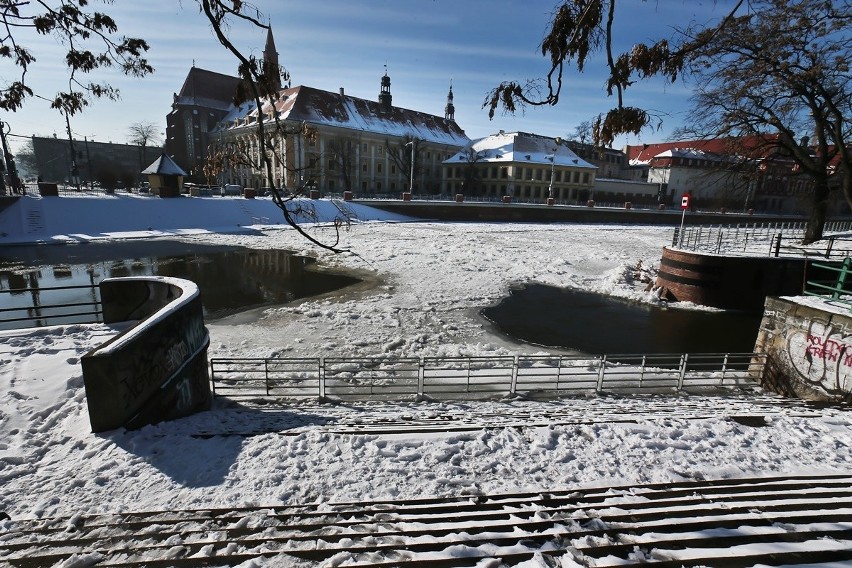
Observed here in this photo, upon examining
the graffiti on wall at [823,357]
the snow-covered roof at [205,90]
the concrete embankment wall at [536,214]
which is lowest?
the graffiti on wall at [823,357]

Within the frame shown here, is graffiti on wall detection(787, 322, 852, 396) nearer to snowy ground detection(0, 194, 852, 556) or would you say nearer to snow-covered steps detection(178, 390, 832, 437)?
snow-covered steps detection(178, 390, 832, 437)

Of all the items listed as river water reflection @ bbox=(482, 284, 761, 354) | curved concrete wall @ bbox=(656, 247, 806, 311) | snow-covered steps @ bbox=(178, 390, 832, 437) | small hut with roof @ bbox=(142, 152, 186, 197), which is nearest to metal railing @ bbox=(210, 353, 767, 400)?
snow-covered steps @ bbox=(178, 390, 832, 437)

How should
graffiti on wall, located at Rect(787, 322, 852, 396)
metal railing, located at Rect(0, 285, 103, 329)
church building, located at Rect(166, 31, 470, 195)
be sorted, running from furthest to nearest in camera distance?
church building, located at Rect(166, 31, 470, 195) < metal railing, located at Rect(0, 285, 103, 329) < graffiti on wall, located at Rect(787, 322, 852, 396)

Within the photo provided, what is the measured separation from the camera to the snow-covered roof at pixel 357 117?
6525 centimetres

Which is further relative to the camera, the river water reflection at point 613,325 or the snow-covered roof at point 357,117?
the snow-covered roof at point 357,117

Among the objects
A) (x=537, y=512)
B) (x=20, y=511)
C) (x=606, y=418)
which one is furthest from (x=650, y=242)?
(x=20, y=511)

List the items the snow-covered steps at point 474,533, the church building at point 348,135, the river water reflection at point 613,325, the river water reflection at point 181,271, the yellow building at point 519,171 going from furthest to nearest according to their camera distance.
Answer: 1. the yellow building at point 519,171
2. the church building at point 348,135
3. the river water reflection at point 181,271
4. the river water reflection at point 613,325
5. the snow-covered steps at point 474,533

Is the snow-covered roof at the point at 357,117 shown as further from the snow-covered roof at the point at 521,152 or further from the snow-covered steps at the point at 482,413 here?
the snow-covered steps at the point at 482,413

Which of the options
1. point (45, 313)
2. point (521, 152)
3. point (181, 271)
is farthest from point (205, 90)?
point (45, 313)

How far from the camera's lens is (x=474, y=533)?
4.38 metres

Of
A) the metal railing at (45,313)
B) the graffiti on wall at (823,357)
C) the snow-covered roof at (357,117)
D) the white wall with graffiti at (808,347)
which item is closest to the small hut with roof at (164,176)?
the snow-covered roof at (357,117)

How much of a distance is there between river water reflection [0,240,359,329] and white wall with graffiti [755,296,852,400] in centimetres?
1578

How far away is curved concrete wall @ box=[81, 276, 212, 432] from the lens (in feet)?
19.2

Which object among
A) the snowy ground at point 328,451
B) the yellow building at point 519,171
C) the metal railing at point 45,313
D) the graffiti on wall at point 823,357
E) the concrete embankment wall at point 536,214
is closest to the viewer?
the snowy ground at point 328,451
